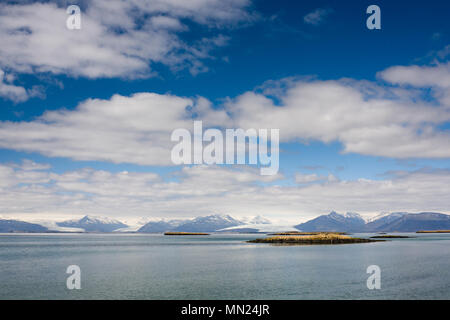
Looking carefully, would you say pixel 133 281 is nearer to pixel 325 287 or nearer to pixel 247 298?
pixel 247 298

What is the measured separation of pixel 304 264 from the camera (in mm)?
65688

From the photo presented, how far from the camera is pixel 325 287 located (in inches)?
1695

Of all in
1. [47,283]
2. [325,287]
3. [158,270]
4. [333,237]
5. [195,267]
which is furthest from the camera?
[333,237]

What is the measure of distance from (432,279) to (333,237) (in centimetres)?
9534
